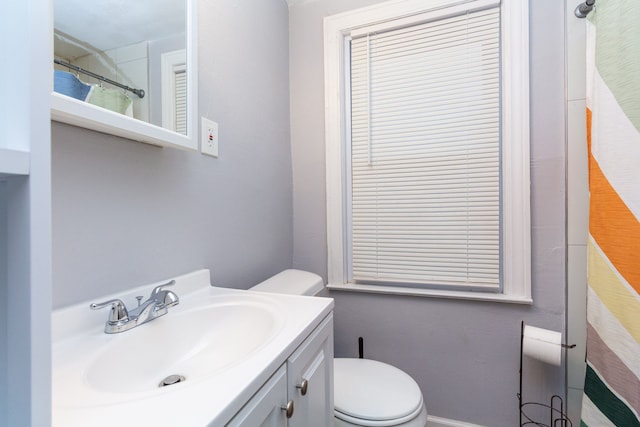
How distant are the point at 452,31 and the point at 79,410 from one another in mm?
1783

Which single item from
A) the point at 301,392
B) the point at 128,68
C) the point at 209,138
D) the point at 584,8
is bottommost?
the point at 301,392

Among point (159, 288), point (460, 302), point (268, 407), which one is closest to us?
point (268, 407)

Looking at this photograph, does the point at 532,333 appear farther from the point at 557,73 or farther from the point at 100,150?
the point at 100,150

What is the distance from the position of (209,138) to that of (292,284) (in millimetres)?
670

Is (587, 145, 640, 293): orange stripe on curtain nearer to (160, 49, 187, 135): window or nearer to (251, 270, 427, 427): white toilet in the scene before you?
(251, 270, 427, 427): white toilet

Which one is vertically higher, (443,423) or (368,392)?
(368,392)

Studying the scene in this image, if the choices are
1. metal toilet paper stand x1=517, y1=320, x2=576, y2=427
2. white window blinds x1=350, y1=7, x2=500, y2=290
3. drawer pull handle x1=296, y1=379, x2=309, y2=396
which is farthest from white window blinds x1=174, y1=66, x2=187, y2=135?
metal toilet paper stand x1=517, y1=320, x2=576, y2=427

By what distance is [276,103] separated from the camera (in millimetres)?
1504

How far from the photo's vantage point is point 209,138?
1.03 metres

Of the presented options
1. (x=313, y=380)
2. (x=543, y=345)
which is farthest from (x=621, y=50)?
(x=313, y=380)

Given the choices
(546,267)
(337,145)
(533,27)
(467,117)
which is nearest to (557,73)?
(533,27)

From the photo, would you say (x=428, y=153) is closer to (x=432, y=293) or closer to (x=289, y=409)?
(x=432, y=293)

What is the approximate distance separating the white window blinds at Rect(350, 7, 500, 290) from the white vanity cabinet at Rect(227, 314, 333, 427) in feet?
2.44

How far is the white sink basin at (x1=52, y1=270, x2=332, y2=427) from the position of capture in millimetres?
407
